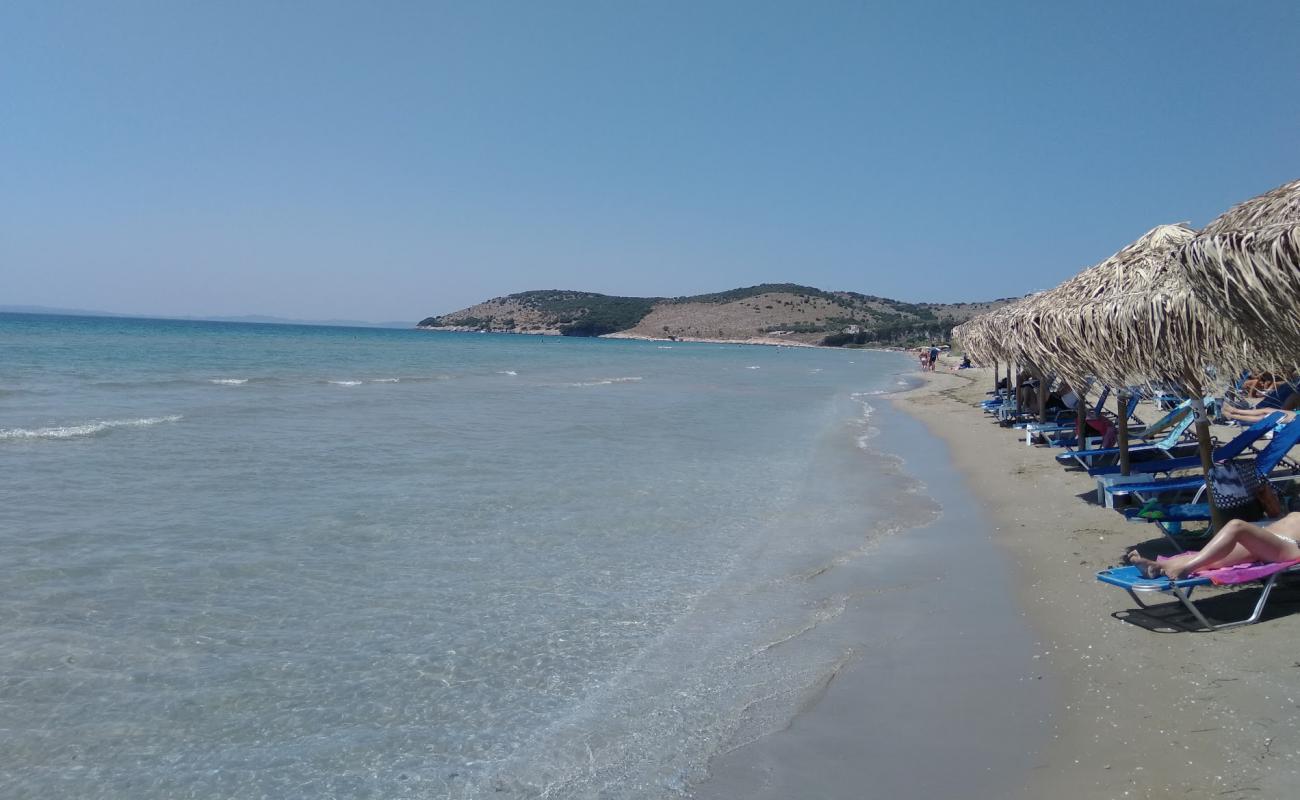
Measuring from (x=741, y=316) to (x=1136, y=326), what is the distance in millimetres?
138678

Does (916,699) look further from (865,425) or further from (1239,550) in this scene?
(865,425)

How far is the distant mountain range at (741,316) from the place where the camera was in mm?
124062

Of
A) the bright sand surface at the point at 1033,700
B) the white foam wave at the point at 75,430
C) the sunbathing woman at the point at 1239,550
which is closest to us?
the bright sand surface at the point at 1033,700

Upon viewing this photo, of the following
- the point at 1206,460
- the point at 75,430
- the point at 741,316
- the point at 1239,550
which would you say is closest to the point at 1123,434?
the point at 1206,460

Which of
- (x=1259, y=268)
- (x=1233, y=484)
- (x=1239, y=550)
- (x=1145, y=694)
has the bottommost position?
(x=1145, y=694)

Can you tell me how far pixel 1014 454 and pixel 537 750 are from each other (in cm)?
1100

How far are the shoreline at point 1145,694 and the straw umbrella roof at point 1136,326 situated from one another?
4.96ft

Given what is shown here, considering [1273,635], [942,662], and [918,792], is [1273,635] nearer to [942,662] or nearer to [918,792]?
[942,662]

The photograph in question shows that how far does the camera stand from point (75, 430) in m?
13.8

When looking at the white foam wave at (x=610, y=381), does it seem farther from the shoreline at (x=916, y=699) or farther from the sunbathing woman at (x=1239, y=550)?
the sunbathing woman at (x=1239, y=550)

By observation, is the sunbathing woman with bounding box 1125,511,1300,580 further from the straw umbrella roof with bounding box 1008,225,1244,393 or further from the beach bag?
the beach bag

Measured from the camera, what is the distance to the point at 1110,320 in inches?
240

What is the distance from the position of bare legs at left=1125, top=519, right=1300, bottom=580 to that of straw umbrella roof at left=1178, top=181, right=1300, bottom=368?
1.18 metres

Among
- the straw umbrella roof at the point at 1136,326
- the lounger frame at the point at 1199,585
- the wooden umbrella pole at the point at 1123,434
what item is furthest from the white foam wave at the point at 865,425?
the lounger frame at the point at 1199,585
